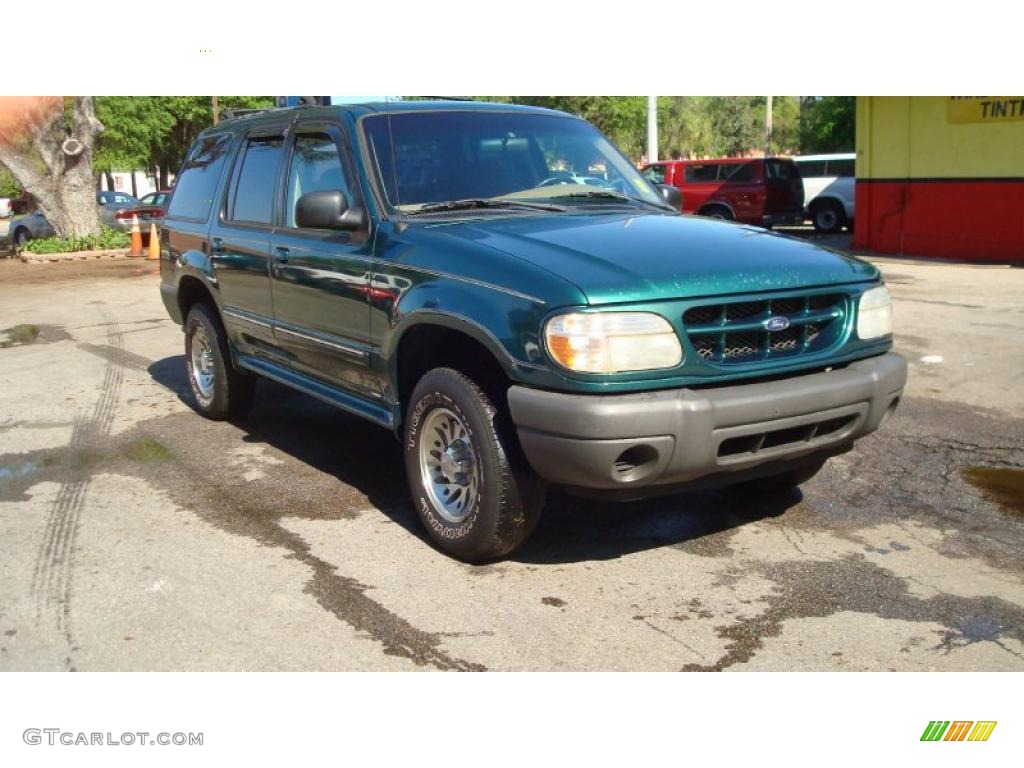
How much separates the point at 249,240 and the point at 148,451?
1.51 meters

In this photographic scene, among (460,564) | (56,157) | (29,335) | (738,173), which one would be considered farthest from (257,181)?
(738,173)

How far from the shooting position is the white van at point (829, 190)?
923 inches

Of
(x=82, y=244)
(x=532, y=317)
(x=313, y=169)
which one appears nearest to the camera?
(x=532, y=317)

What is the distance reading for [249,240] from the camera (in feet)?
19.4

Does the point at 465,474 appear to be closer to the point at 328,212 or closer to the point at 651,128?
the point at 328,212

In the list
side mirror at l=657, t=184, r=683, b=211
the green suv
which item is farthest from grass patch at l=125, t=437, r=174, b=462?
side mirror at l=657, t=184, r=683, b=211

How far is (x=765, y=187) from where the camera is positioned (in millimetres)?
22750

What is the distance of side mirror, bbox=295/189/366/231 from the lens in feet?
15.2

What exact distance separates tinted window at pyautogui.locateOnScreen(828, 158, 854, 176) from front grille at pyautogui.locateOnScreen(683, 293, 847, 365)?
21.2m

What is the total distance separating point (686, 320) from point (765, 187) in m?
20.0

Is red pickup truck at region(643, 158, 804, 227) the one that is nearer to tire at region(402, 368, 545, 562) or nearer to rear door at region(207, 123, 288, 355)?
rear door at region(207, 123, 288, 355)

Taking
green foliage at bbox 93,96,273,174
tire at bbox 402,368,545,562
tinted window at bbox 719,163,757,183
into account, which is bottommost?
tire at bbox 402,368,545,562
